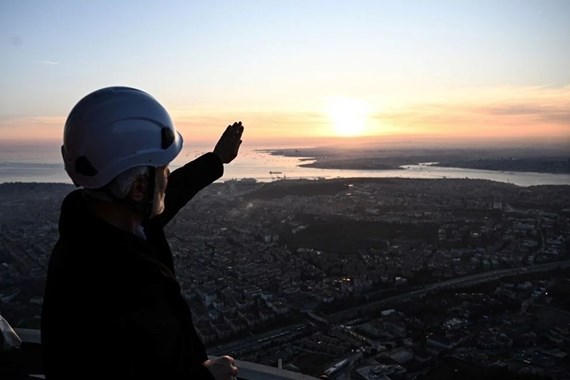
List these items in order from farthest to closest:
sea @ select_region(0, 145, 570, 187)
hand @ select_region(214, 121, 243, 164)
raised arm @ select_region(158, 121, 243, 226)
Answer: sea @ select_region(0, 145, 570, 187) < hand @ select_region(214, 121, 243, 164) < raised arm @ select_region(158, 121, 243, 226)

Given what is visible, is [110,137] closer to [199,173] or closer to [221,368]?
[221,368]

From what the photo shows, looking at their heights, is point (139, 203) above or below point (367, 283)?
above

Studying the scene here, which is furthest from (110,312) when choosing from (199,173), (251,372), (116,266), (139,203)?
(251,372)

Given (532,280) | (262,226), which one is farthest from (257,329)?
(262,226)

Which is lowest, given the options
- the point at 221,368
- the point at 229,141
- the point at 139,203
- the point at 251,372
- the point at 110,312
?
the point at 251,372

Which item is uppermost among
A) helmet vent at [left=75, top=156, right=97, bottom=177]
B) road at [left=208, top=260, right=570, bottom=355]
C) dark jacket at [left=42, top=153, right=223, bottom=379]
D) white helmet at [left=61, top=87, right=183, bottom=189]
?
white helmet at [left=61, top=87, right=183, bottom=189]

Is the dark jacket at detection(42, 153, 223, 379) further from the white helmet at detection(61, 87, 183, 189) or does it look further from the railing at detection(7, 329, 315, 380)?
the railing at detection(7, 329, 315, 380)

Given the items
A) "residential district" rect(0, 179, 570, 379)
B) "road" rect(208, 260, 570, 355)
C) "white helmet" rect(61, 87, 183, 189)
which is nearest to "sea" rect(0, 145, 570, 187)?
"residential district" rect(0, 179, 570, 379)

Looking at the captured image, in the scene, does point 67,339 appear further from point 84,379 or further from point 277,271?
point 277,271
